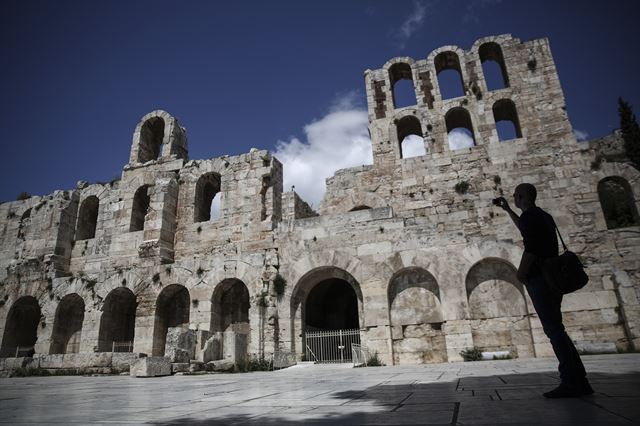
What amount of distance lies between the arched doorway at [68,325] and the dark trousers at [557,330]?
826 inches

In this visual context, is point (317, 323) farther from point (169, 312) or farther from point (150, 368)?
point (150, 368)

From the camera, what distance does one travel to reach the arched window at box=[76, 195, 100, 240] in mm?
22672

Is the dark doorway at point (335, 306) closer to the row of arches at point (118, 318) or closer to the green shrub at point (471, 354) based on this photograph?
the row of arches at point (118, 318)

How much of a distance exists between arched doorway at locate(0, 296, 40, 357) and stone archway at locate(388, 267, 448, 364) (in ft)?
58.7

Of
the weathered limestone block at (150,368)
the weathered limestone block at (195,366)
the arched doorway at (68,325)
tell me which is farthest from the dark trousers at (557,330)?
the arched doorway at (68,325)

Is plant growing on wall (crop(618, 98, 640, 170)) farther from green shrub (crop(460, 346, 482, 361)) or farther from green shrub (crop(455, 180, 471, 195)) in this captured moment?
green shrub (crop(460, 346, 482, 361))

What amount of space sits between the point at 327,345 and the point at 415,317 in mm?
3617

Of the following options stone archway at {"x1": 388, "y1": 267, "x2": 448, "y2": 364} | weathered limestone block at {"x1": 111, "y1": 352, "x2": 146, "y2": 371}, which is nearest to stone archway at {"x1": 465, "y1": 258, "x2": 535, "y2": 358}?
stone archway at {"x1": 388, "y1": 267, "x2": 448, "y2": 364}

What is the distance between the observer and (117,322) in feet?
63.6

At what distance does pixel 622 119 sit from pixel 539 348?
2509 cm

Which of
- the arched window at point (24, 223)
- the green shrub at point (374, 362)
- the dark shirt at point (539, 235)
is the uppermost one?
the arched window at point (24, 223)

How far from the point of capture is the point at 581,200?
56.0ft

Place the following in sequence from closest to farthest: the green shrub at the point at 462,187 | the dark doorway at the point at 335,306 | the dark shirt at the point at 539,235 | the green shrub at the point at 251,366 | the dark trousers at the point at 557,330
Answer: the dark trousers at the point at 557,330 → the dark shirt at the point at 539,235 → the green shrub at the point at 251,366 → the dark doorway at the point at 335,306 → the green shrub at the point at 462,187

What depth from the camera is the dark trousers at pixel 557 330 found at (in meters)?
3.75
